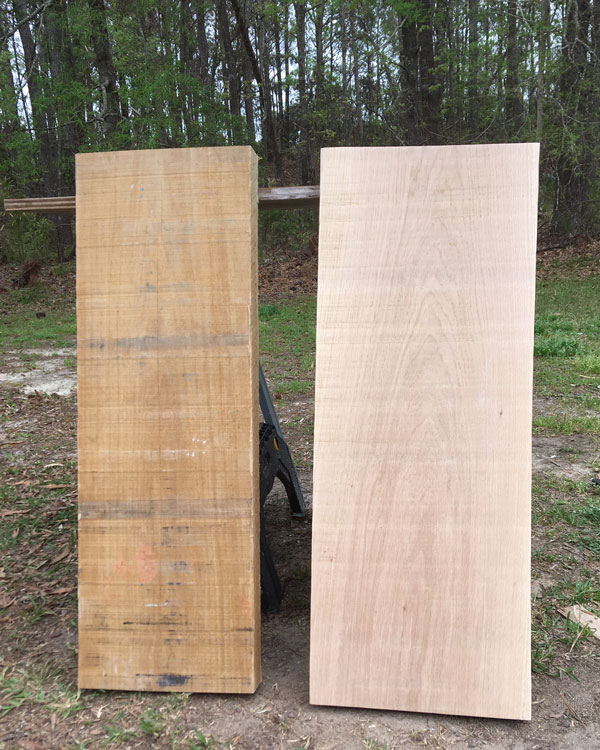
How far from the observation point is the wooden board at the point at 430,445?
215 cm

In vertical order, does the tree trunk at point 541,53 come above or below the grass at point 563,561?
above

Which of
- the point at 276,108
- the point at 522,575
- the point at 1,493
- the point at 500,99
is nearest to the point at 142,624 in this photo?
the point at 522,575

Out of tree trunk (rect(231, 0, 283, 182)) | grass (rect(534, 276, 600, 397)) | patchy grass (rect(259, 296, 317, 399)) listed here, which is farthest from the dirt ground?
tree trunk (rect(231, 0, 283, 182))

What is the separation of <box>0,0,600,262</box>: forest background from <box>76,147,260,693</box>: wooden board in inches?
434

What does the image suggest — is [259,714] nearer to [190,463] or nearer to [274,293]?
[190,463]

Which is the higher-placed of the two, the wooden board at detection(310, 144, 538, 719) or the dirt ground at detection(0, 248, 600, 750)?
the wooden board at detection(310, 144, 538, 719)

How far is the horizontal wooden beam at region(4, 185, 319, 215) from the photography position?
2438mm

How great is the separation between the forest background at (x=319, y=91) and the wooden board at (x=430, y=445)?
11305 mm

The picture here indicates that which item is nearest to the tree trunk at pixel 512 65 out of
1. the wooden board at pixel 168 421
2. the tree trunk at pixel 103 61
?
the tree trunk at pixel 103 61

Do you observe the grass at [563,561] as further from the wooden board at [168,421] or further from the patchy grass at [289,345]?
the patchy grass at [289,345]

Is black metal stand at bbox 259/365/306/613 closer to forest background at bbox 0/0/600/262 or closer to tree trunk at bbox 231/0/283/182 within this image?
forest background at bbox 0/0/600/262

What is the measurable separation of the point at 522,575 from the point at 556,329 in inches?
284

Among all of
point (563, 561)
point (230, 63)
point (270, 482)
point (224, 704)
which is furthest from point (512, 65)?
point (224, 704)

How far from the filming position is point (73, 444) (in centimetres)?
513
